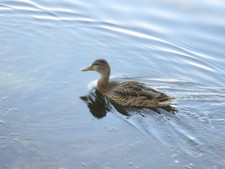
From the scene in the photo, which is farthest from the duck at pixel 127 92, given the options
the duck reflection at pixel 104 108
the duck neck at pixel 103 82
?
the duck reflection at pixel 104 108

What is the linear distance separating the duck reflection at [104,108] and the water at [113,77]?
0.03m

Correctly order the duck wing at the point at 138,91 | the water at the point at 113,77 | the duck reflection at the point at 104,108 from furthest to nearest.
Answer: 1. the duck wing at the point at 138,91
2. the duck reflection at the point at 104,108
3. the water at the point at 113,77

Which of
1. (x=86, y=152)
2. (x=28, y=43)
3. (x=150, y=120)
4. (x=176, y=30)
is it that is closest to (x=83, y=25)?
(x=28, y=43)

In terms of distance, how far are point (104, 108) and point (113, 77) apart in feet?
4.23

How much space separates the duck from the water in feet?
0.81

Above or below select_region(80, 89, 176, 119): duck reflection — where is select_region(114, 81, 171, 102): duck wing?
above

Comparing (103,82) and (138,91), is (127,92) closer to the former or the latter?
(138,91)

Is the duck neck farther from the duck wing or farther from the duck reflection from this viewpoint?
the duck wing

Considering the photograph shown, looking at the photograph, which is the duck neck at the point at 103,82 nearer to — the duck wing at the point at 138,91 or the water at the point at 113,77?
the water at the point at 113,77

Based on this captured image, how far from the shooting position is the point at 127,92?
8.48 metres

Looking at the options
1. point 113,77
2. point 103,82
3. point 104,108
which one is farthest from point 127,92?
point 113,77

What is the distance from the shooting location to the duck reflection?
8.06 metres

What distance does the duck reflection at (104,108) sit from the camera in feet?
26.5

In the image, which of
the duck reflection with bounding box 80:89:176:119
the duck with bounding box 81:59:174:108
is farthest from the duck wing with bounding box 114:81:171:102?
the duck reflection with bounding box 80:89:176:119
